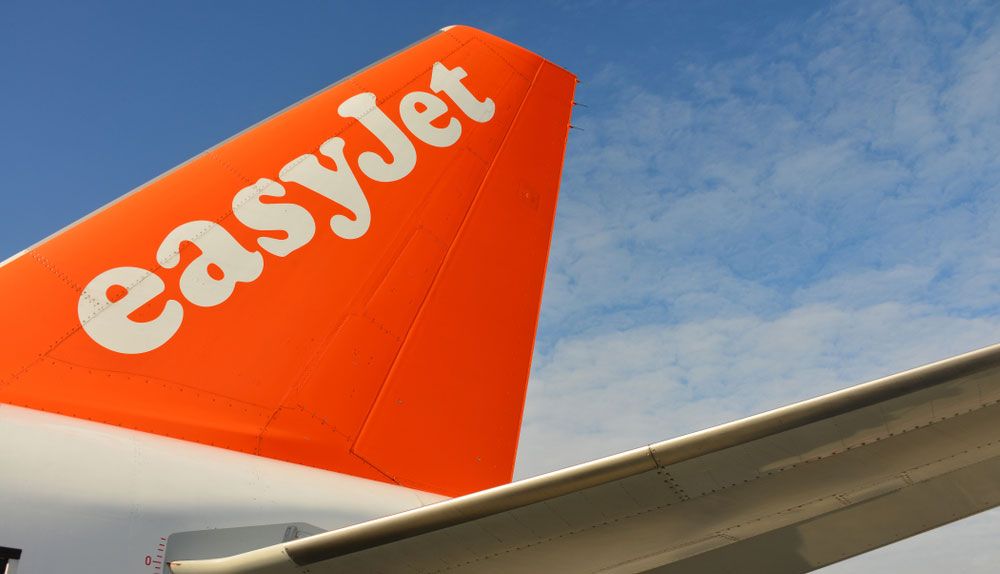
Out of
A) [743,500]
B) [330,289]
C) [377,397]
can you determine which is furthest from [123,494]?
[743,500]

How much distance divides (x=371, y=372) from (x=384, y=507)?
1.31 m

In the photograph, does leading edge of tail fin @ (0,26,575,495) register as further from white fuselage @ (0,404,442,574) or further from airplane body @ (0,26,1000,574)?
white fuselage @ (0,404,442,574)

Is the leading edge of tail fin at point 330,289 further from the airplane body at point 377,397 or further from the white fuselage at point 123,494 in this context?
the white fuselage at point 123,494

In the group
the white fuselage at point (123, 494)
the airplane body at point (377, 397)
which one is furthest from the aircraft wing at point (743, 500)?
the white fuselage at point (123, 494)

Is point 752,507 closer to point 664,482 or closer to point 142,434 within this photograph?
point 664,482

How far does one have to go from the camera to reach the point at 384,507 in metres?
6.38

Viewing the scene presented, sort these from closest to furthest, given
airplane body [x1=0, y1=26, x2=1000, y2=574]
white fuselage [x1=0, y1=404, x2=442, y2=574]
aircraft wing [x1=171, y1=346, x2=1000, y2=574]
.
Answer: aircraft wing [x1=171, y1=346, x2=1000, y2=574]
airplane body [x1=0, y1=26, x2=1000, y2=574]
white fuselage [x1=0, y1=404, x2=442, y2=574]

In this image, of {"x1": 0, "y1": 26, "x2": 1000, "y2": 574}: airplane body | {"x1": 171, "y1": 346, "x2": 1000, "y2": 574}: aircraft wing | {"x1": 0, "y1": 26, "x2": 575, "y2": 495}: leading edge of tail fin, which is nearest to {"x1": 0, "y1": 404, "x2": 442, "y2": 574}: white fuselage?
{"x1": 0, "y1": 26, "x2": 1000, "y2": 574}: airplane body

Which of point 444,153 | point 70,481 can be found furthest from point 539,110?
point 70,481

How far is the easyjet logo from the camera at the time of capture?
6457 mm

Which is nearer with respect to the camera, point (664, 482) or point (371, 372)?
point (664, 482)

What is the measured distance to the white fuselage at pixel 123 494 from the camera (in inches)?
185

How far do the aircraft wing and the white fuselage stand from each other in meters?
0.82

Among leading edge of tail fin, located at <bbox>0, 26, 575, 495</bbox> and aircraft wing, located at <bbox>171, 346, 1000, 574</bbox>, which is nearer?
aircraft wing, located at <bbox>171, 346, 1000, 574</bbox>
